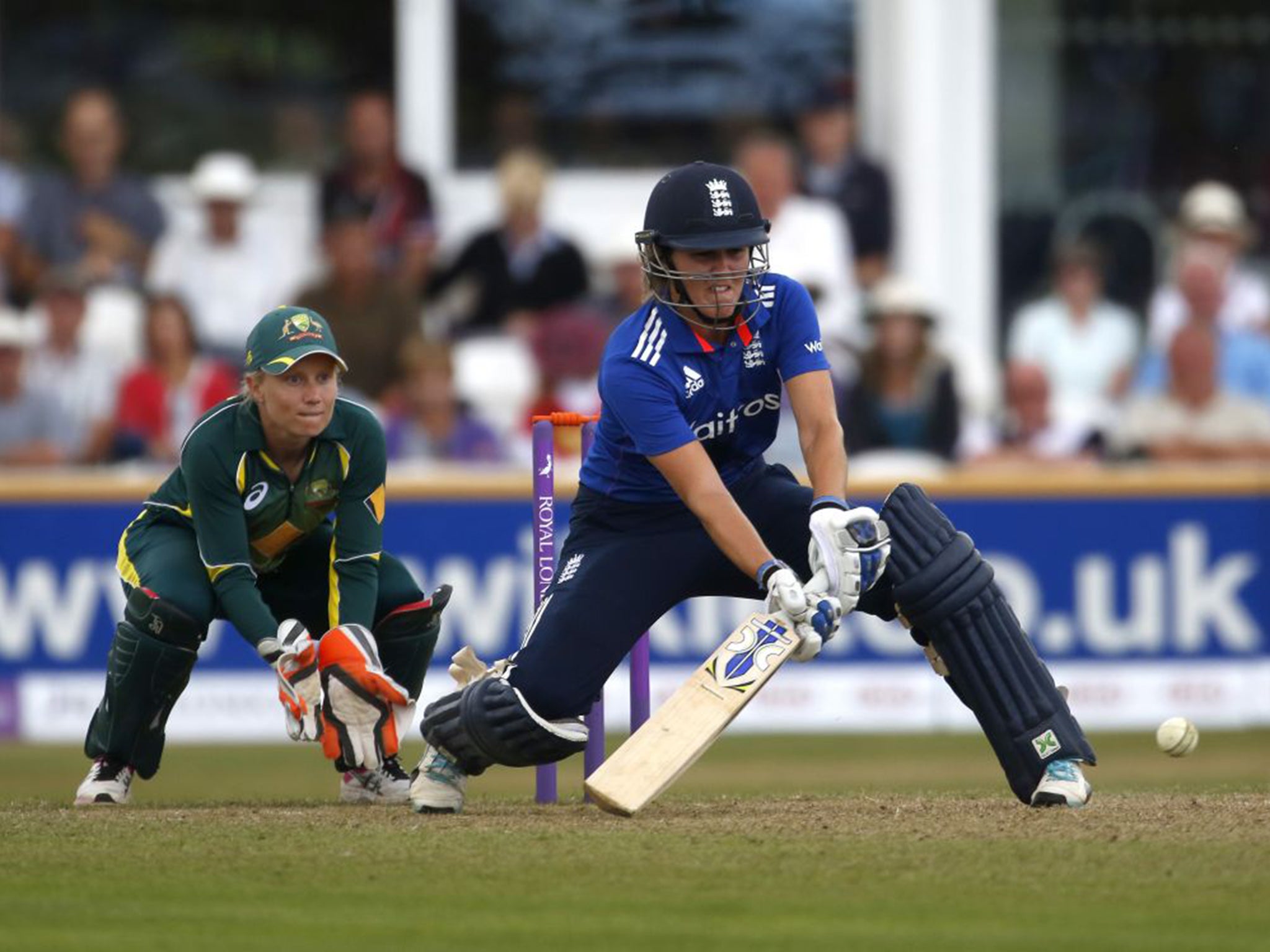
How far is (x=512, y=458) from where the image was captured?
1181 cm

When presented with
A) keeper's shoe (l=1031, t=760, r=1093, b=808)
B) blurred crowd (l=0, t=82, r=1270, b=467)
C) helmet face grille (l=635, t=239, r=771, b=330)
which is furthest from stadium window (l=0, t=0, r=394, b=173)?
keeper's shoe (l=1031, t=760, r=1093, b=808)

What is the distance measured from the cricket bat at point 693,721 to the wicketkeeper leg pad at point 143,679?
52.3 inches

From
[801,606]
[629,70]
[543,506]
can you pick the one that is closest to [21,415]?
[629,70]

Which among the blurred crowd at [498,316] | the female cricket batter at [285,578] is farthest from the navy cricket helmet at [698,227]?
the blurred crowd at [498,316]

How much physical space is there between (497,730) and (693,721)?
0.52 metres

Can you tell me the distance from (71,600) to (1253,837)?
666 cm

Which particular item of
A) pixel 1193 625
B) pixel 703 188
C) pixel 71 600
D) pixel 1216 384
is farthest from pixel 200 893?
pixel 1216 384

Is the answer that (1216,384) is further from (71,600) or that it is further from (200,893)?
(200,893)

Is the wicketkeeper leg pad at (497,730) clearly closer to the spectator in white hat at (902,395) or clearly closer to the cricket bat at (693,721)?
the cricket bat at (693,721)

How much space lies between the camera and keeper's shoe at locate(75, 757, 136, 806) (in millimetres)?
6945

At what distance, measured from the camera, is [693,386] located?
6234 mm

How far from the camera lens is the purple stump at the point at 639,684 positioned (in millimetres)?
6777

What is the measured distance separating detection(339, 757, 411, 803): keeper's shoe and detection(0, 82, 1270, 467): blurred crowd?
182 inches

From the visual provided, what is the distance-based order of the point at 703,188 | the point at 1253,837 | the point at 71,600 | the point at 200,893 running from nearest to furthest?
1. the point at 200,893
2. the point at 1253,837
3. the point at 703,188
4. the point at 71,600
